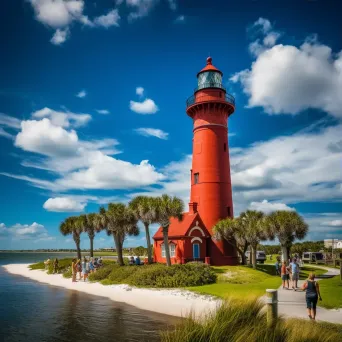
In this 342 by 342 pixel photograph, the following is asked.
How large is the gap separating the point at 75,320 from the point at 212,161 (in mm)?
24044

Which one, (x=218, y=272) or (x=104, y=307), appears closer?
(x=104, y=307)

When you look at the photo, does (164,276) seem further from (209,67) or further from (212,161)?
(209,67)

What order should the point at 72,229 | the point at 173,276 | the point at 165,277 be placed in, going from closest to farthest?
the point at 165,277 → the point at 173,276 → the point at 72,229

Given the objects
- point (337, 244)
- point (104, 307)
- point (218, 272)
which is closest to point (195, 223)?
point (218, 272)

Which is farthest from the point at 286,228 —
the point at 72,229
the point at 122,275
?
the point at 72,229

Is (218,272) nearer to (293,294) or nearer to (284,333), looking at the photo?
(293,294)

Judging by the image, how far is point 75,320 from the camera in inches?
583

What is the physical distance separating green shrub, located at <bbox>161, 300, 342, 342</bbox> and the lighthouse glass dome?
30580 millimetres

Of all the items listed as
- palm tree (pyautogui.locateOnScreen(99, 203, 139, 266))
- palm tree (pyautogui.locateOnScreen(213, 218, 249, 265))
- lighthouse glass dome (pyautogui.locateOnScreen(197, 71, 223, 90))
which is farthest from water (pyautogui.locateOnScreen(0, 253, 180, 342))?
lighthouse glass dome (pyautogui.locateOnScreen(197, 71, 223, 90))

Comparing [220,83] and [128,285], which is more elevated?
[220,83]

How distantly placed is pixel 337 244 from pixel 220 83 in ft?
228

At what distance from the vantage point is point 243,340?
24.6 feet

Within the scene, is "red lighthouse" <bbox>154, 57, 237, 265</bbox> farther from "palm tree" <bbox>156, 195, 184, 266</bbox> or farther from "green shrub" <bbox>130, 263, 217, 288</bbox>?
"green shrub" <bbox>130, 263, 217, 288</bbox>

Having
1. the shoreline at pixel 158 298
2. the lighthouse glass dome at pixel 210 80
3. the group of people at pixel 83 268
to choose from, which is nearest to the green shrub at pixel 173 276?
the shoreline at pixel 158 298
